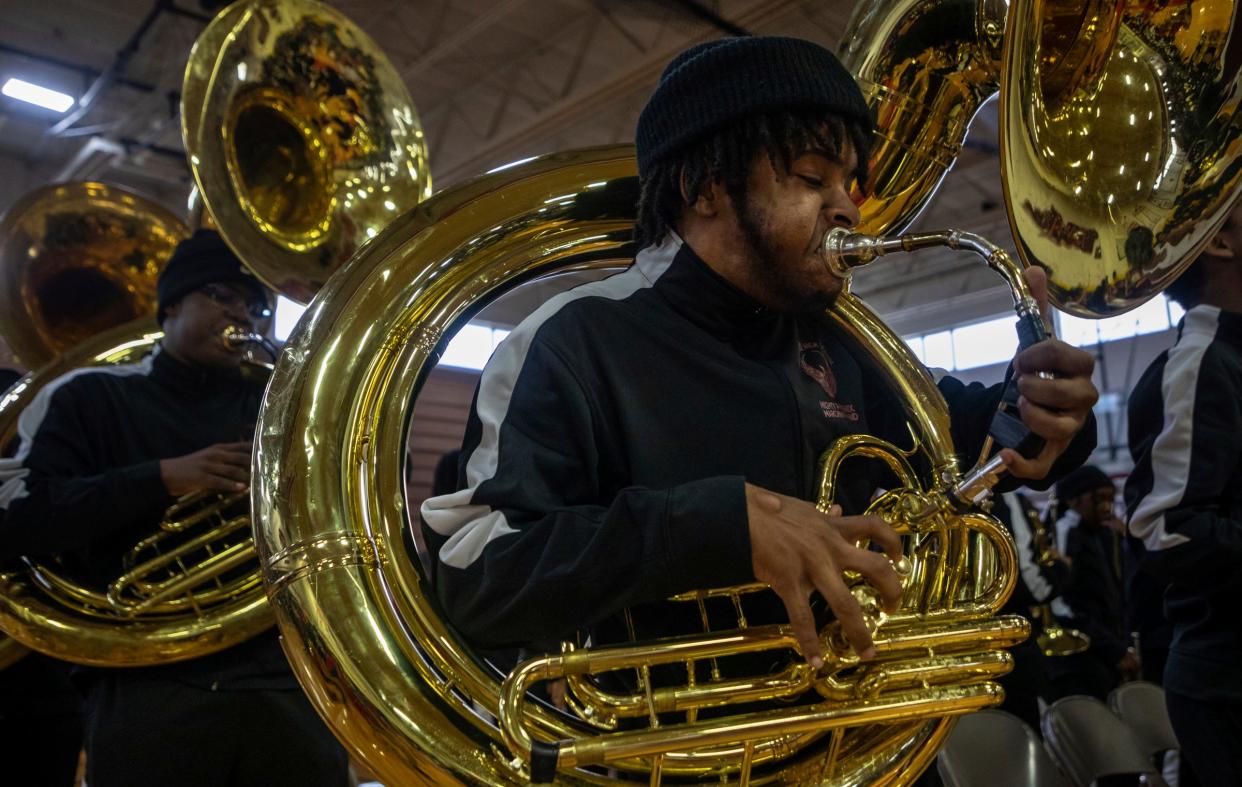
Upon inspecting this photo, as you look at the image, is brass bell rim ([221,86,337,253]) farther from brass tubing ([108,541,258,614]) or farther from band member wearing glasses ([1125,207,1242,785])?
band member wearing glasses ([1125,207,1242,785])

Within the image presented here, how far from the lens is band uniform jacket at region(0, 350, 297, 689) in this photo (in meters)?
1.86

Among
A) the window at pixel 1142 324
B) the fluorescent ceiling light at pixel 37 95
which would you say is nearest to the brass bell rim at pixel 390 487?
the fluorescent ceiling light at pixel 37 95

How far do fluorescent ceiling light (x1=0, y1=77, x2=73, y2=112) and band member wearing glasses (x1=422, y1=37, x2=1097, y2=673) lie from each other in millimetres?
8247

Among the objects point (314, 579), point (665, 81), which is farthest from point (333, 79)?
point (314, 579)

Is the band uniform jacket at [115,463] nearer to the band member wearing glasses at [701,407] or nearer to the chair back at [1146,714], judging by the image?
the band member wearing glasses at [701,407]

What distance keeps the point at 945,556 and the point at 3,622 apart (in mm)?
1906

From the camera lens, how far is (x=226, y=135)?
2.01m

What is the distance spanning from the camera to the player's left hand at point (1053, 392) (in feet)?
3.14

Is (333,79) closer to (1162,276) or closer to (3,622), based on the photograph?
(3,622)

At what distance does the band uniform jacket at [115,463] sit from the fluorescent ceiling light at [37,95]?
22.6 ft

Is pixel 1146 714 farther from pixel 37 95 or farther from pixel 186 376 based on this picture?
pixel 37 95

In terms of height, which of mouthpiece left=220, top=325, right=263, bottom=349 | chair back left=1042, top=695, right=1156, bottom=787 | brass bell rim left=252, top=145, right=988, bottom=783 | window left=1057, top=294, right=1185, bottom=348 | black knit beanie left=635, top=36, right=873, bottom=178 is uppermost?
window left=1057, top=294, right=1185, bottom=348

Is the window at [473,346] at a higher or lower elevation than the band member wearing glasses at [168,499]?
higher

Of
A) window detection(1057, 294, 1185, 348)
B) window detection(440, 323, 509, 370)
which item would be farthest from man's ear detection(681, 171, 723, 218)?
window detection(440, 323, 509, 370)
